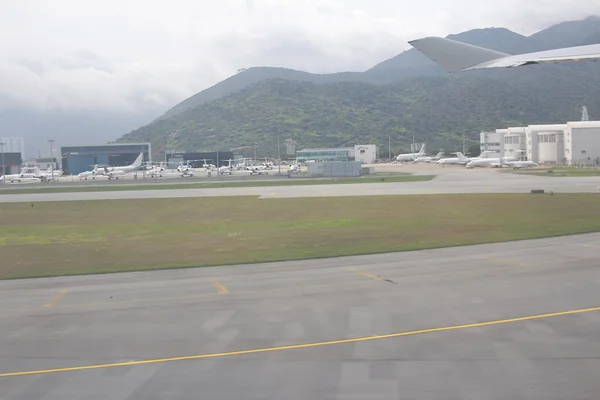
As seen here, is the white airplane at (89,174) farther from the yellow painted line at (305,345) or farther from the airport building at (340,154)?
the yellow painted line at (305,345)

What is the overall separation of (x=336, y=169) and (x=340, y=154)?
4266 centimetres

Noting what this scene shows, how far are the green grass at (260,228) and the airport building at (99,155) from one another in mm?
125479

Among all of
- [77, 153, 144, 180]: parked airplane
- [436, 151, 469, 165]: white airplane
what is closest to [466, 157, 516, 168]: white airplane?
[436, 151, 469, 165]: white airplane

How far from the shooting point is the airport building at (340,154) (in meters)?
160

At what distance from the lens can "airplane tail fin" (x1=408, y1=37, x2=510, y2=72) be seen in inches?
878

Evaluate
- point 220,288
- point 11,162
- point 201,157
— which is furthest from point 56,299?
point 201,157

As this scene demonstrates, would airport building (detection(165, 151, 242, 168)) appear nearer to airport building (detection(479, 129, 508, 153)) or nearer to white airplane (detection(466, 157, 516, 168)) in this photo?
airport building (detection(479, 129, 508, 153))

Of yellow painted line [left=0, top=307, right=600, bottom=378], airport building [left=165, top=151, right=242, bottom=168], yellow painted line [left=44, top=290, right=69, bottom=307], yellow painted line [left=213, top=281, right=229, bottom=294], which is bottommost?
yellow painted line [left=44, top=290, right=69, bottom=307]

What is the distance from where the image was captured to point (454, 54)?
22.5 m

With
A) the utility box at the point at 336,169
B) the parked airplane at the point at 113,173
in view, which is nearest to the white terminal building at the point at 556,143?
the utility box at the point at 336,169

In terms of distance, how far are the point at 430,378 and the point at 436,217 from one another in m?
32.4

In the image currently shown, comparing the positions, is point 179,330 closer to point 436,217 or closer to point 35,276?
point 35,276

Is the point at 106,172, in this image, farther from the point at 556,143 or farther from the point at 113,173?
the point at 556,143

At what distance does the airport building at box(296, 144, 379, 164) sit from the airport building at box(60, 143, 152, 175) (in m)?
50.1
